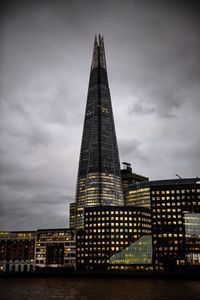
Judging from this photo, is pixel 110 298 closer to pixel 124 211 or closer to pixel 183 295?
pixel 183 295

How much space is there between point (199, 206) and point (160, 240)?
28796 mm

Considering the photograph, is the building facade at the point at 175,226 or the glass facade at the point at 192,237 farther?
the building facade at the point at 175,226

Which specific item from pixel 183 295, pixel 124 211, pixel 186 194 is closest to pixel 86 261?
pixel 124 211

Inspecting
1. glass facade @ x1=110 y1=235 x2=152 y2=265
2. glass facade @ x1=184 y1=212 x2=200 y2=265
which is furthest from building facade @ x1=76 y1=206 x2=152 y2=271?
glass facade @ x1=184 y1=212 x2=200 y2=265

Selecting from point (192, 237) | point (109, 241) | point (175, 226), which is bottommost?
point (109, 241)

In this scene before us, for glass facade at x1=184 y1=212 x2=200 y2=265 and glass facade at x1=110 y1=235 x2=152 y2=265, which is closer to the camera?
glass facade at x1=184 y1=212 x2=200 y2=265

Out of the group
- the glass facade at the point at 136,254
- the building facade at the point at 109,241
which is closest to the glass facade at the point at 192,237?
the glass facade at the point at 136,254

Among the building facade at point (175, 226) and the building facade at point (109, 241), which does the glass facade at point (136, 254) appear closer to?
the building facade at point (109, 241)

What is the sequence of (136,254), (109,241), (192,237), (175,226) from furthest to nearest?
(109,241) < (136,254) < (175,226) < (192,237)

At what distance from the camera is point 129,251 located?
626 feet

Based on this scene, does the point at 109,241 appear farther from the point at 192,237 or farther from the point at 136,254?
the point at 192,237

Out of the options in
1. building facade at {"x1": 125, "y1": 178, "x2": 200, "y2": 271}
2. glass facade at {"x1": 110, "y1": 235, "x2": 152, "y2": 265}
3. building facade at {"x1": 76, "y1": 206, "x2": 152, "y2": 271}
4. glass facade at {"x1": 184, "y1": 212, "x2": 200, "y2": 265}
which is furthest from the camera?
building facade at {"x1": 76, "y1": 206, "x2": 152, "y2": 271}

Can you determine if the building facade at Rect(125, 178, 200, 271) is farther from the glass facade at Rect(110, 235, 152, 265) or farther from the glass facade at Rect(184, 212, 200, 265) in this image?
the glass facade at Rect(110, 235, 152, 265)

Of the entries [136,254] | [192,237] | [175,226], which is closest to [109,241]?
[136,254]
